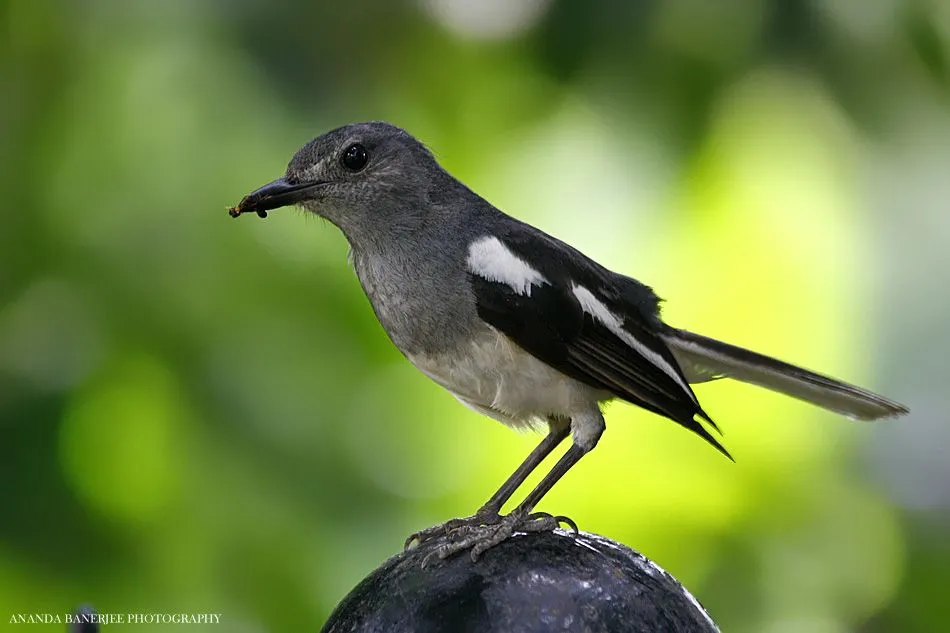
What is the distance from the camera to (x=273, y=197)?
324 cm

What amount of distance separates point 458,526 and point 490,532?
0.93ft

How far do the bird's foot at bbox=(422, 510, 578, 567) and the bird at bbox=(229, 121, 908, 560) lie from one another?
0.12 m

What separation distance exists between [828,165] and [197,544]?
9.45 feet

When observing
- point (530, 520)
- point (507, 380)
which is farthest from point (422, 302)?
point (530, 520)

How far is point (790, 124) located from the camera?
187 inches

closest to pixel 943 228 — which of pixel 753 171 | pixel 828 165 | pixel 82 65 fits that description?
pixel 828 165

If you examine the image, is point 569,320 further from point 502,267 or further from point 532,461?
point 532,461

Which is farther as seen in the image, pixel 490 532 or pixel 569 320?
pixel 569 320

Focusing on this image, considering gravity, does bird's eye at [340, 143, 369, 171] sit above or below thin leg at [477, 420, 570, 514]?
above

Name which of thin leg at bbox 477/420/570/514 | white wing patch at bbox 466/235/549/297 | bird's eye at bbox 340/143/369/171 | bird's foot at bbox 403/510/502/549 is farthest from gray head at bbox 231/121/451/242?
bird's foot at bbox 403/510/502/549

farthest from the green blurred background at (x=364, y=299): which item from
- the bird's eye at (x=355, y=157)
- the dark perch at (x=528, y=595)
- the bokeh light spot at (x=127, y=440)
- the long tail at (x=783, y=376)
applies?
the dark perch at (x=528, y=595)

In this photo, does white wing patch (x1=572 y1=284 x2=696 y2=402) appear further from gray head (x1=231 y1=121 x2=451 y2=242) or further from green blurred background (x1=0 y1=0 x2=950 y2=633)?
green blurred background (x1=0 y1=0 x2=950 y2=633)

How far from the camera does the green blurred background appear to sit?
167 inches

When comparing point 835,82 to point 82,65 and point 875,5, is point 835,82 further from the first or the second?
point 82,65
